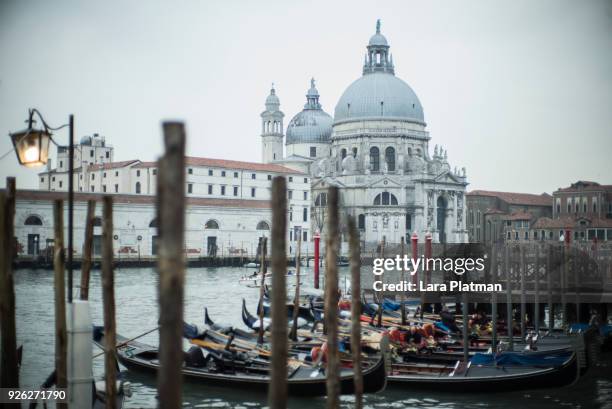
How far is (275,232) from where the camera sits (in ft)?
19.5

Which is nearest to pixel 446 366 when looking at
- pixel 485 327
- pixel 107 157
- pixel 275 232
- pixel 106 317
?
pixel 485 327

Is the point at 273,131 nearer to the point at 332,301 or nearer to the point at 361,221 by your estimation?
the point at 361,221

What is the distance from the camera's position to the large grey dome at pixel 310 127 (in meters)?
63.7

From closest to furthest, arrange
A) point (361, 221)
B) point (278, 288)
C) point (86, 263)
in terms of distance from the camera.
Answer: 1. point (278, 288)
2. point (86, 263)
3. point (361, 221)

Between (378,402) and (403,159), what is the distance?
45.8 metres

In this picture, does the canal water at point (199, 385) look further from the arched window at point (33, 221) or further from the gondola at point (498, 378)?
the arched window at point (33, 221)

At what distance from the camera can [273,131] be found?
2522 inches

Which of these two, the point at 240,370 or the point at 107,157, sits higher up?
the point at 107,157

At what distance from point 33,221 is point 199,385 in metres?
26.4

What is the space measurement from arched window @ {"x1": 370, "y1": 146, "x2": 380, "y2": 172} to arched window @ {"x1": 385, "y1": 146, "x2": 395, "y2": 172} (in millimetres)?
556

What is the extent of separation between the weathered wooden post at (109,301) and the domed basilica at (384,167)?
42898 mm

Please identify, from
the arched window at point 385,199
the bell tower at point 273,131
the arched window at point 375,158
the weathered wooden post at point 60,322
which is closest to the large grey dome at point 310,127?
the bell tower at point 273,131

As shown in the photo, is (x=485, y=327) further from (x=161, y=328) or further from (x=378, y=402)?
(x=161, y=328)

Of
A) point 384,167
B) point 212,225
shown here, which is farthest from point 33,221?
point 384,167
